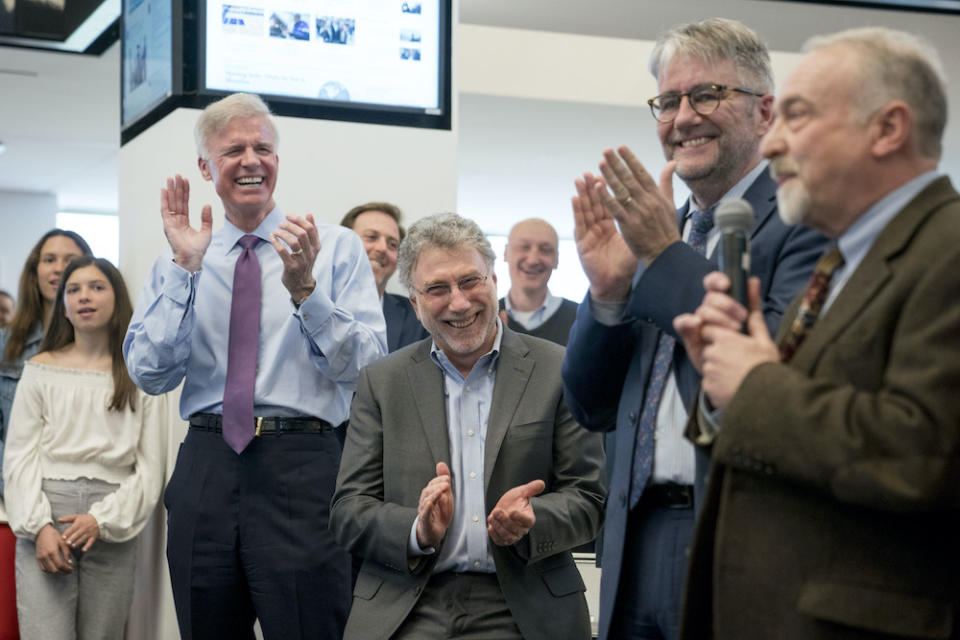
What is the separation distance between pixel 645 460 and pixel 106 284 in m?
2.99

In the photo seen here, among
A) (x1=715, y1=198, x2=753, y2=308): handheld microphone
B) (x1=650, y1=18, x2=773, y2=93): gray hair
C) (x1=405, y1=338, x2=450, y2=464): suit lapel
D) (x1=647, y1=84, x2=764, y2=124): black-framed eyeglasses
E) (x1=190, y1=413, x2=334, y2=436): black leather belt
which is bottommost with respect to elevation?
(x1=190, y1=413, x2=334, y2=436): black leather belt

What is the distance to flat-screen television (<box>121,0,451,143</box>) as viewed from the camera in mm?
3918

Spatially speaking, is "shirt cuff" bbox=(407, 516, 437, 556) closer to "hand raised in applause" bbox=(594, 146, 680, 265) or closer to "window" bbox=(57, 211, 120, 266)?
"hand raised in applause" bbox=(594, 146, 680, 265)

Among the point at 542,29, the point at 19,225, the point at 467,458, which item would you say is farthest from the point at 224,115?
the point at 19,225

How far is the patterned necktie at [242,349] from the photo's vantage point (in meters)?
2.95

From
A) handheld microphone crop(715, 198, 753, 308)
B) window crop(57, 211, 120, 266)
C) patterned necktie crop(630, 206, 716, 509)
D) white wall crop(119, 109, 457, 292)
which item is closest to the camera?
handheld microphone crop(715, 198, 753, 308)

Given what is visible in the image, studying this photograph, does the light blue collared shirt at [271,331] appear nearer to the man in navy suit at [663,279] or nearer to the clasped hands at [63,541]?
the man in navy suit at [663,279]

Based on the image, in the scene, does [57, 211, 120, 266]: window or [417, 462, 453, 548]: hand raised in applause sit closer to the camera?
[417, 462, 453, 548]: hand raised in applause

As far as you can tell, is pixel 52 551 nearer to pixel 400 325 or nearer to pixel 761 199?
pixel 400 325

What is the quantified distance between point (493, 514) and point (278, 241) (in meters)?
0.95

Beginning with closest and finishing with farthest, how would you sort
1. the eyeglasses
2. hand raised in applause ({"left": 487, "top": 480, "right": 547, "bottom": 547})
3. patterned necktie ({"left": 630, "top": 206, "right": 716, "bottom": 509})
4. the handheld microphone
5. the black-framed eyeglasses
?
the handheld microphone → patterned necktie ({"left": 630, "top": 206, "right": 716, "bottom": 509}) → the black-framed eyeglasses → hand raised in applause ({"left": 487, "top": 480, "right": 547, "bottom": 547}) → the eyeglasses

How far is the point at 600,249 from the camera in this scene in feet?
6.39

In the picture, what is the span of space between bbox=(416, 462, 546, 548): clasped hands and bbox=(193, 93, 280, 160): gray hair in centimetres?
127

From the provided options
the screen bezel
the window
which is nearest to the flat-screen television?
the screen bezel
